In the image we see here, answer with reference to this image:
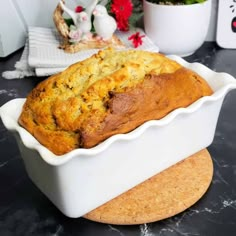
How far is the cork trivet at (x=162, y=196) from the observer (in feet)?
1.87

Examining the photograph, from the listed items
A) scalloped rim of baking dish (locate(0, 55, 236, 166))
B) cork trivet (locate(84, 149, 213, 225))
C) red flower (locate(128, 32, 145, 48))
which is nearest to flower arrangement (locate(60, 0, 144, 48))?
red flower (locate(128, 32, 145, 48))

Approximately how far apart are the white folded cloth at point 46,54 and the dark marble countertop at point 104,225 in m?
0.27

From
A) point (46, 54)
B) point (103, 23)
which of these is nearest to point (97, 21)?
point (103, 23)

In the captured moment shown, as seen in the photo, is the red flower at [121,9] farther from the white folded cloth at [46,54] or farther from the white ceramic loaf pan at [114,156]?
the white ceramic loaf pan at [114,156]

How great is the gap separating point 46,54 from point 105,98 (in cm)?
51

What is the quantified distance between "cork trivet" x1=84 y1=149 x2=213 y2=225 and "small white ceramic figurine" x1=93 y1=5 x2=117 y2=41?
493mm

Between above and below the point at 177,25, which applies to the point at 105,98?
above

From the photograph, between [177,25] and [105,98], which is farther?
[177,25]

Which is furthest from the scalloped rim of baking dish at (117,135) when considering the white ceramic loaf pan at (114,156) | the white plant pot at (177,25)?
the white plant pot at (177,25)

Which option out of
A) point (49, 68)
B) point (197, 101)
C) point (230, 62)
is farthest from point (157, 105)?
point (230, 62)

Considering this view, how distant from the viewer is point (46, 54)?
1.03m

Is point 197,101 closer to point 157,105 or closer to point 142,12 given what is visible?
point 157,105

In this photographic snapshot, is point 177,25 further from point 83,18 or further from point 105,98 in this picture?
point 105,98

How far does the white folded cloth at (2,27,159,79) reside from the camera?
3.25 ft
